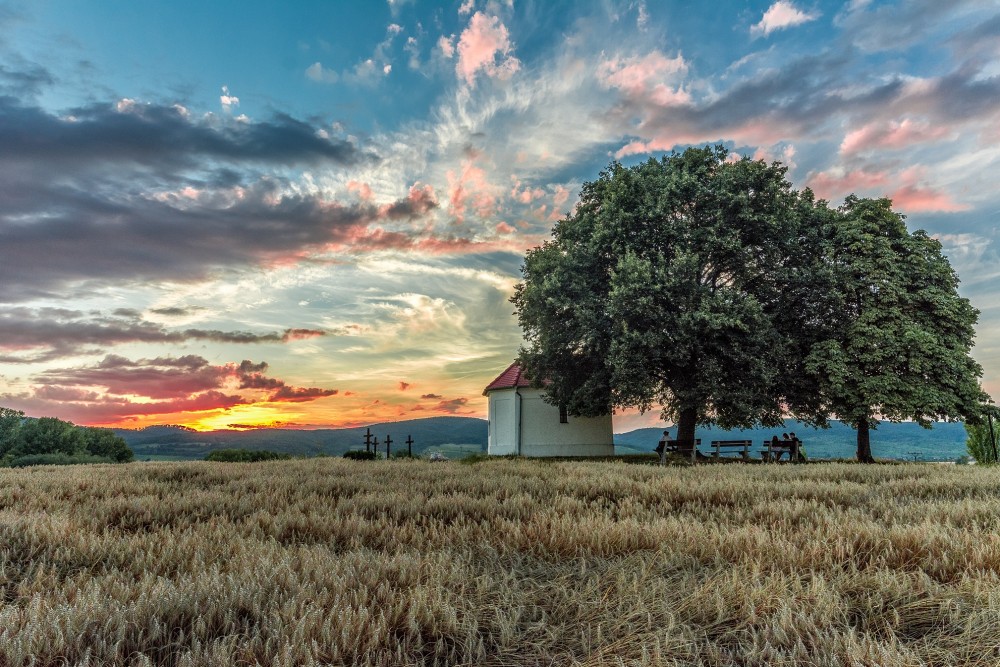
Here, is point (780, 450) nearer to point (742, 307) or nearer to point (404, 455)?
point (742, 307)

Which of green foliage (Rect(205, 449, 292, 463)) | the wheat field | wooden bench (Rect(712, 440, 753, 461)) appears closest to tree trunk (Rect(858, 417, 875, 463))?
wooden bench (Rect(712, 440, 753, 461))

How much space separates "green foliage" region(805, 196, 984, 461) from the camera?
26.4 m

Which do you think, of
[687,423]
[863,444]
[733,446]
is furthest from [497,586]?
[863,444]

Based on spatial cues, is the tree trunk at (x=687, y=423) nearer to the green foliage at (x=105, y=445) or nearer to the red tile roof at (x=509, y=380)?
the red tile roof at (x=509, y=380)

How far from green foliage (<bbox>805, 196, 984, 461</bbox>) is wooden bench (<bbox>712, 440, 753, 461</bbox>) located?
5320 mm

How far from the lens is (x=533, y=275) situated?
30750mm

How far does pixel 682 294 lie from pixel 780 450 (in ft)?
31.0

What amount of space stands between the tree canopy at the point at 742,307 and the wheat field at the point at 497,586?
59.7ft

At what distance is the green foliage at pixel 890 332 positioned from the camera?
26359 mm

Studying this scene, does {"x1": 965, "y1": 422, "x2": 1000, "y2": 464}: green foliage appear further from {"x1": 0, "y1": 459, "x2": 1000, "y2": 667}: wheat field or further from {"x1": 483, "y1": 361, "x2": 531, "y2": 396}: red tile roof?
{"x1": 0, "y1": 459, "x2": 1000, "y2": 667}: wheat field

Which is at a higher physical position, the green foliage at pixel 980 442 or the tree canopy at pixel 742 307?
the tree canopy at pixel 742 307

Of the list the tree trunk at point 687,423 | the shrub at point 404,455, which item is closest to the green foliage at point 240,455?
the shrub at point 404,455

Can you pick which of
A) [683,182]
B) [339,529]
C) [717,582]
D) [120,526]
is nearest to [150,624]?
[339,529]

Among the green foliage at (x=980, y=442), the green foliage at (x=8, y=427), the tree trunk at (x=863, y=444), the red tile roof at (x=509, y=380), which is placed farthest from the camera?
the green foliage at (x=8, y=427)
